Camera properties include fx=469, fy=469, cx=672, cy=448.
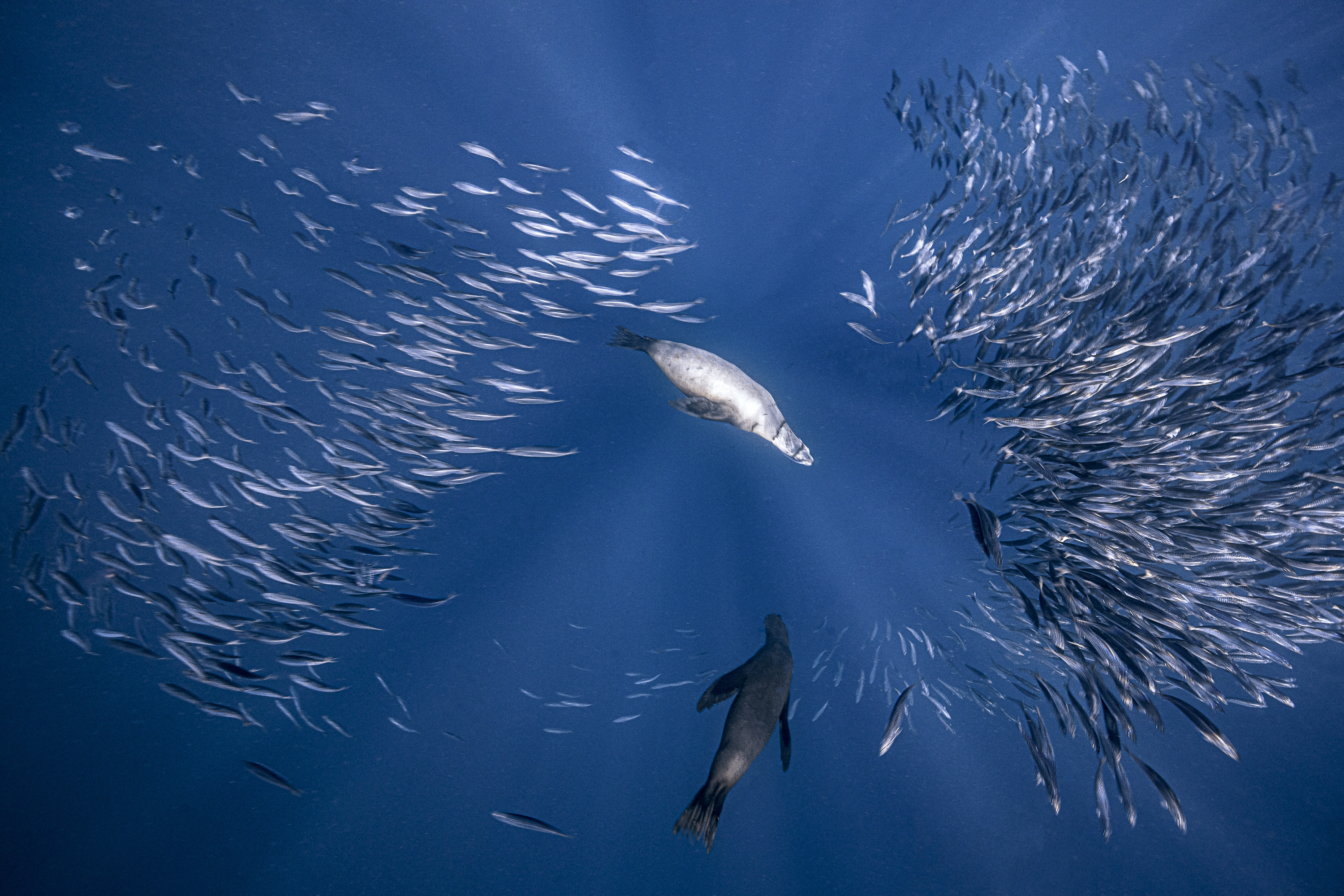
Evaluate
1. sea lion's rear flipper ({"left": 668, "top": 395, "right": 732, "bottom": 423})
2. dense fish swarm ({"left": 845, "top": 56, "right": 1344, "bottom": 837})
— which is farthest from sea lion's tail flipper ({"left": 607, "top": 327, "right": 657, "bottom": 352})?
dense fish swarm ({"left": 845, "top": 56, "right": 1344, "bottom": 837})

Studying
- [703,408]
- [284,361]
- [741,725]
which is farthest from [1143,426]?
[284,361]

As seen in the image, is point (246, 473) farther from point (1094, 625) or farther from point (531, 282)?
point (1094, 625)

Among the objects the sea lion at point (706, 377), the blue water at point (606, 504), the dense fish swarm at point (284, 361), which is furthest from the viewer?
the blue water at point (606, 504)

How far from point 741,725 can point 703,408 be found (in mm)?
2906

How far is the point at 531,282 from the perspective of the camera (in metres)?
4.77

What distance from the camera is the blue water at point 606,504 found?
625 cm

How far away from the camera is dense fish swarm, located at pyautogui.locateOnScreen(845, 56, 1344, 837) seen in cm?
370

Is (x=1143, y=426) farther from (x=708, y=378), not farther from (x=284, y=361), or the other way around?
(x=284, y=361)

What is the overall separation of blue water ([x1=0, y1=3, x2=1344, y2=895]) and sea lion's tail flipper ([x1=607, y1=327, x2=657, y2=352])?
2145mm

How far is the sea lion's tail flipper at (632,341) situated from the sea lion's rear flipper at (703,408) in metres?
0.85

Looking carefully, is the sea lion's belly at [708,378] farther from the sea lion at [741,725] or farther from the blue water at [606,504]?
the sea lion at [741,725]

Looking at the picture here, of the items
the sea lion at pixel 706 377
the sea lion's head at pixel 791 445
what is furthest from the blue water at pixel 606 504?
the sea lion's head at pixel 791 445

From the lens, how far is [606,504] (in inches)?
424

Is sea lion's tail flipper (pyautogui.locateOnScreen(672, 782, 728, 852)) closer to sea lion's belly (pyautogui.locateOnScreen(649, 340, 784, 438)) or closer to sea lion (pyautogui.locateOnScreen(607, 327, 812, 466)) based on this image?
sea lion (pyautogui.locateOnScreen(607, 327, 812, 466))
